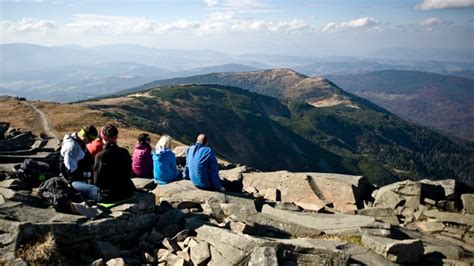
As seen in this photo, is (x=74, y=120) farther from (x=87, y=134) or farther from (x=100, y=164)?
(x=100, y=164)

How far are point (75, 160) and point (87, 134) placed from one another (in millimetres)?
1145

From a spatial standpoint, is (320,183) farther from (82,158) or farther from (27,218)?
(27,218)

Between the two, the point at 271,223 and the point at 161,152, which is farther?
the point at 161,152

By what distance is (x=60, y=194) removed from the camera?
12.5 metres

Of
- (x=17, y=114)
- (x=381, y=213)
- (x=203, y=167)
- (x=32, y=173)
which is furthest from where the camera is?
(x=17, y=114)

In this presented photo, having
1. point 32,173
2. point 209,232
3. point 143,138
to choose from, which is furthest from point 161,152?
point 209,232

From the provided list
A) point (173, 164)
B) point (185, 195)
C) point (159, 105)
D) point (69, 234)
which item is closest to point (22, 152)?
point (173, 164)

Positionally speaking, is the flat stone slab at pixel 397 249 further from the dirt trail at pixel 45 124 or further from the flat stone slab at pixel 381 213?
the dirt trail at pixel 45 124

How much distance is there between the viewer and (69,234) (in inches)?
420

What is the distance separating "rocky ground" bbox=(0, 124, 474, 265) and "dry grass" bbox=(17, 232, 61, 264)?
23 millimetres

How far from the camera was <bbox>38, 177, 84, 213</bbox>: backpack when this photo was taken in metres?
12.1

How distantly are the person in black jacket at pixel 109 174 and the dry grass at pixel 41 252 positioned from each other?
9.16 feet

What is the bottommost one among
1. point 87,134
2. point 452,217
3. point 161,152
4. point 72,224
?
point 452,217

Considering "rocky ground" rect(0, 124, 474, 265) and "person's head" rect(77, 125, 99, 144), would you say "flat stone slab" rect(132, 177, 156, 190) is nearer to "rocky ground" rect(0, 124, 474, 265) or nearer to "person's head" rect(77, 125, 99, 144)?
"rocky ground" rect(0, 124, 474, 265)
